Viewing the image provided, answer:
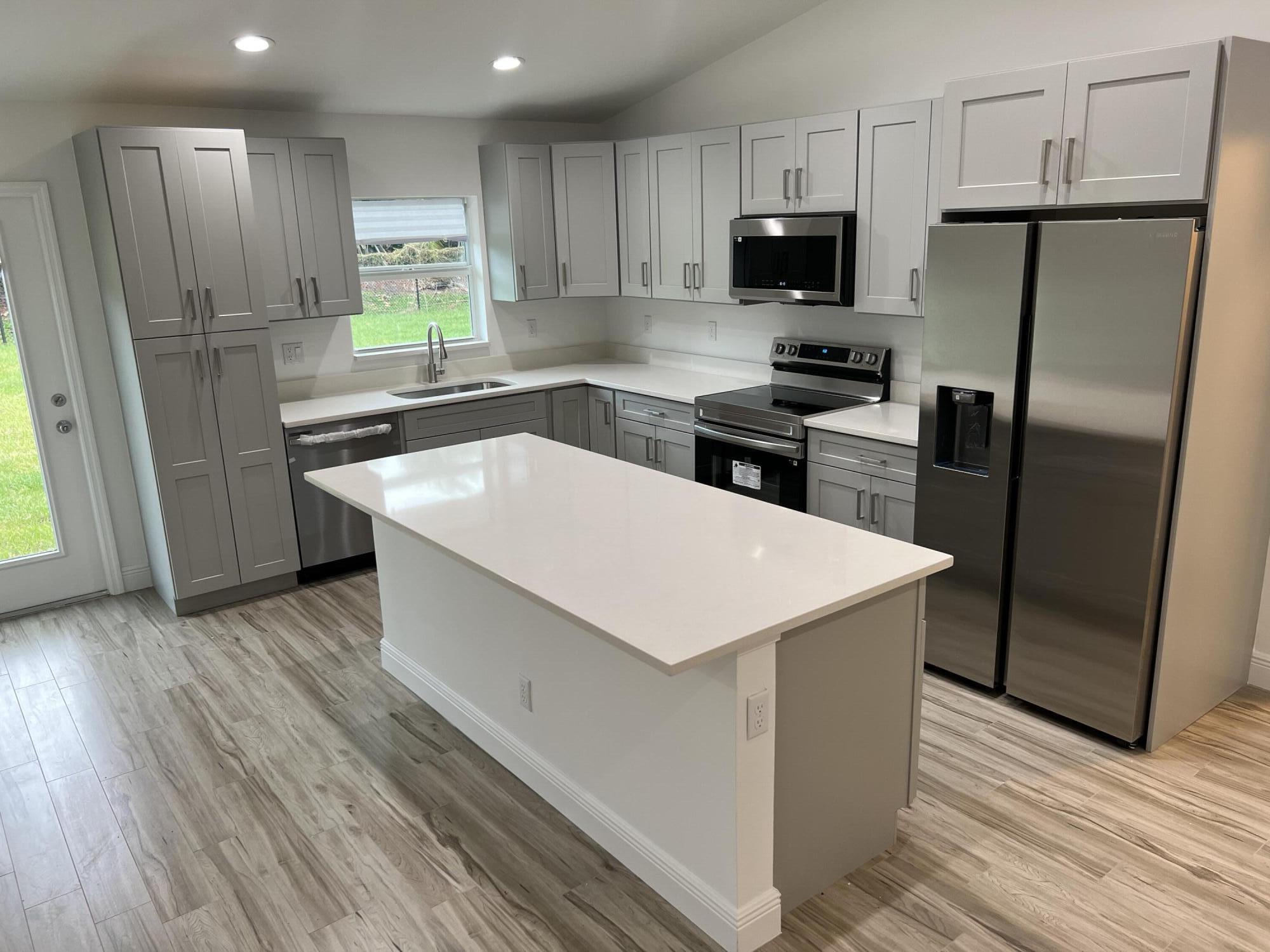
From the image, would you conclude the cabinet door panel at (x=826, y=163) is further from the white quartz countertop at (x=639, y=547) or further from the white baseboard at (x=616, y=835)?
the white baseboard at (x=616, y=835)

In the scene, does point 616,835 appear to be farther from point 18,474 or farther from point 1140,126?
point 18,474

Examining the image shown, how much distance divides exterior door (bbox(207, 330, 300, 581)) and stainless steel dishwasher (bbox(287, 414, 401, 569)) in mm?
50

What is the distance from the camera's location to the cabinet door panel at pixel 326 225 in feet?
15.2

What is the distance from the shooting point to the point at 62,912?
248 cm

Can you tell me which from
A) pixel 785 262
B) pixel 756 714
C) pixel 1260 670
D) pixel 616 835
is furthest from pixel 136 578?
pixel 1260 670

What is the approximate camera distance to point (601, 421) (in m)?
5.46

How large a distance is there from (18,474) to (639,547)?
3.61 metres

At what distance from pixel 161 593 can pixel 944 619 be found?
147 inches

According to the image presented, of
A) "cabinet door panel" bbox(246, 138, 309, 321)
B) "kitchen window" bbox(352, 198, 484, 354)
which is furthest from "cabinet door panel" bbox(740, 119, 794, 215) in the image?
"cabinet door panel" bbox(246, 138, 309, 321)

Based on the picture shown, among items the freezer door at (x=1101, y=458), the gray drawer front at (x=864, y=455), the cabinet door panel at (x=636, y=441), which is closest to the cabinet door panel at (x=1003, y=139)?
the freezer door at (x=1101, y=458)

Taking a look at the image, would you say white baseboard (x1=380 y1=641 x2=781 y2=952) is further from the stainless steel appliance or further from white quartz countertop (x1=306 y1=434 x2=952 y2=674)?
the stainless steel appliance

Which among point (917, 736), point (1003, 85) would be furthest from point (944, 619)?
point (1003, 85)

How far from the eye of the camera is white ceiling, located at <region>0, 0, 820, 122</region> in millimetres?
3461

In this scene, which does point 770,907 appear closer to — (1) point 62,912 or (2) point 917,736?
(2) point 917,736
